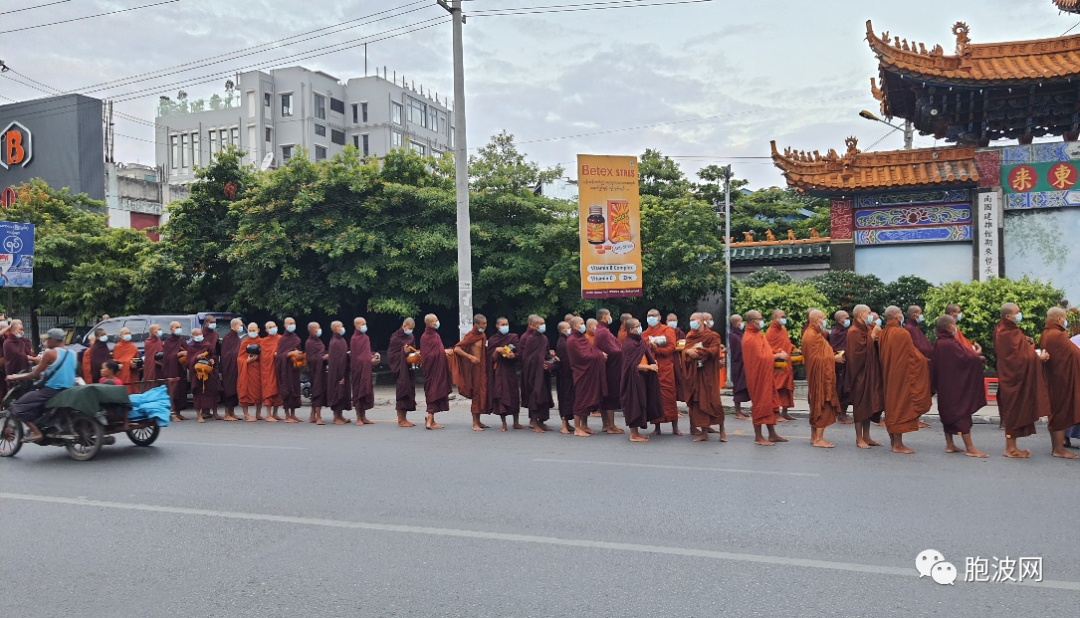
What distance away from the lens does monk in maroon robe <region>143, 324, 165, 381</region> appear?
14.1m

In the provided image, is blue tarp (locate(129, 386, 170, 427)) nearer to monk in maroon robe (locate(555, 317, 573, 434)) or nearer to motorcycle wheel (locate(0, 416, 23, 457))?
motorcycle wheel (locate(0, 416, 23, 457))

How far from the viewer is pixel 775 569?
16.9 ft

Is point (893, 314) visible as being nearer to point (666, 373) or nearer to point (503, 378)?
point (666, 373)

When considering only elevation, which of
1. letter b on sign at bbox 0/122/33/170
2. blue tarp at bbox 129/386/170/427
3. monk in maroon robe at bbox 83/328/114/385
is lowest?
blue tarp at bbox 129/386/170/427

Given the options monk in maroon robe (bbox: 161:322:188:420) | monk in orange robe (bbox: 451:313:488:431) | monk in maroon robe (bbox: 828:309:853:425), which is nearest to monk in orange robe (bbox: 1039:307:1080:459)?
monk in maroon robe (bbox: 828:309:853:425)

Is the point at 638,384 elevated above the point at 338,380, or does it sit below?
above

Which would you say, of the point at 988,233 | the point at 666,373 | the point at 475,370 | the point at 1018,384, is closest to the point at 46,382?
the point at 475,370

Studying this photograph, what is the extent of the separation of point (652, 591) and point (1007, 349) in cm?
635

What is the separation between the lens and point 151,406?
10.0 m

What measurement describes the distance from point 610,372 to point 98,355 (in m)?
8.41

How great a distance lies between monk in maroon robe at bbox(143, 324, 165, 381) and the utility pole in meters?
5.23

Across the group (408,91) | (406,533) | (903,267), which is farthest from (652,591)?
(408,91)

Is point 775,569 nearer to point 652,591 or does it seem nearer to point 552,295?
point 652,591

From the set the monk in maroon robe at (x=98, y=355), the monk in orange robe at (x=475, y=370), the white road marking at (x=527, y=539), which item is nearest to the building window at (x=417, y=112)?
the monk in maroon robe at (x=98, y=355)
